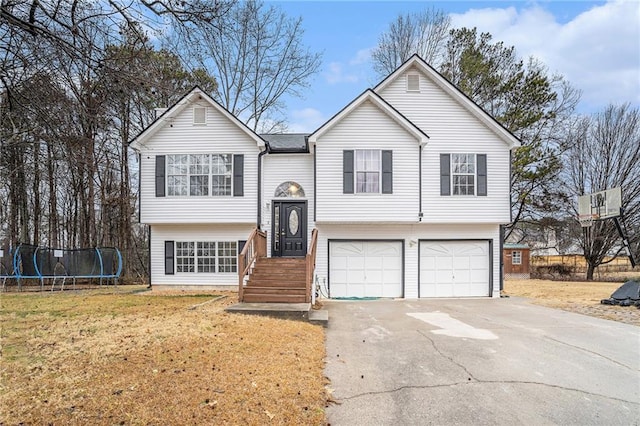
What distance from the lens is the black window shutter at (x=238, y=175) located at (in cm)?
1430

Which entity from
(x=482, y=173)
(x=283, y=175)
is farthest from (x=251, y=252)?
(x=482, y=173)

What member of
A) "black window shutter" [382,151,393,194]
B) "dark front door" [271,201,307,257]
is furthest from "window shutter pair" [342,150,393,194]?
"dark front door" [271,201,307,257]

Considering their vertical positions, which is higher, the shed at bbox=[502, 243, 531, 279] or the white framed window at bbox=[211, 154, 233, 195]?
the white framed window at bbox=[211, 154, 233, 195]

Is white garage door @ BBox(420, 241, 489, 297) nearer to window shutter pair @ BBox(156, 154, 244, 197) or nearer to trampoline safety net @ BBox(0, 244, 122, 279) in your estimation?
window shutter pair @ BBox(156, 154, 244, 197)

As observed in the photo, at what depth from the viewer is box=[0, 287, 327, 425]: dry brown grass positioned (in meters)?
3.82

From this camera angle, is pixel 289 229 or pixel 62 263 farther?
pixel 62 263

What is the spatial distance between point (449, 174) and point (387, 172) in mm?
2490

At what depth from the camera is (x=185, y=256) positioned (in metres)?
14.9

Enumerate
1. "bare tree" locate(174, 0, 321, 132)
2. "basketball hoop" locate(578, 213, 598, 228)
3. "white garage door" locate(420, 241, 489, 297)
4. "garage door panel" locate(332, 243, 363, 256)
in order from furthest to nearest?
"bare tree" locate(174, 0, 321, 132) → "basketball hoop" locate(578, 213, 598, 228) → "white garage door" locate(420, 241, 489, 297) → "garage door panel" locate(332, 243, 363, 256)

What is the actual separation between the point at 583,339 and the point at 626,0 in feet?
26.4

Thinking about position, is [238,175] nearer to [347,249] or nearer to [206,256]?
[206,256]

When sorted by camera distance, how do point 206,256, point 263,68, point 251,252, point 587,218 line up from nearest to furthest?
point 251,252 < point 206,256 < point 587,218 < point 263,68

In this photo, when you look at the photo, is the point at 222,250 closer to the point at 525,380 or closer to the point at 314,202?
the point at 314,202

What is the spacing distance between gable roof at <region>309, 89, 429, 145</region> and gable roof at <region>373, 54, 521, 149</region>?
60.1 inches
